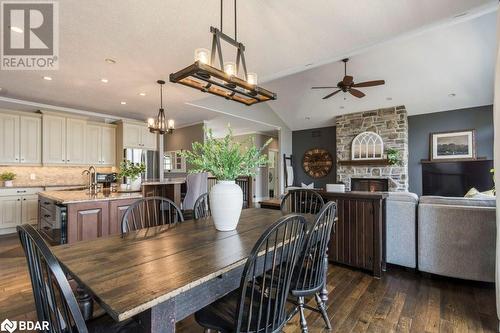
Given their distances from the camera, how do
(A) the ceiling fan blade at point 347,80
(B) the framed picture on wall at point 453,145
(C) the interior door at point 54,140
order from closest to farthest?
(A) the ceiling fan blade at point 347,80 < (C) the interior door at point 54,140 < (B) the framed picture on wall at point 453,145

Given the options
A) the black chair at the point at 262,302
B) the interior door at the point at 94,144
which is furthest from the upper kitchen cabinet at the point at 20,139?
the black chair at the point at 262,302

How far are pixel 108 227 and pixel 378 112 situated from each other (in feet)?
22.7

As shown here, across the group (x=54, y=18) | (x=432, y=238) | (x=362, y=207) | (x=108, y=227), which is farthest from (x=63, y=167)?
(x=432, y=238)

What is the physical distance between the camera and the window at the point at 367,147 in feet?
21.9

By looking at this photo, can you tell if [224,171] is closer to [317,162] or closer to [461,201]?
[461,201]

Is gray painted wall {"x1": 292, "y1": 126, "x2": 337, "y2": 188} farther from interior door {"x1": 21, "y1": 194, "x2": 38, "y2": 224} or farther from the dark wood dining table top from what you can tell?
interior door {"x1": 21, "y1": 194, "x2": 38, "y2": 224}

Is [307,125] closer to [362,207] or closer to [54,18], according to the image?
[362,207]

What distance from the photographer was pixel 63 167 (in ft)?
17.7

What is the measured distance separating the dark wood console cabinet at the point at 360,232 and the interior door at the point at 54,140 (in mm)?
5379

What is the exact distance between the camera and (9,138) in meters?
4.56

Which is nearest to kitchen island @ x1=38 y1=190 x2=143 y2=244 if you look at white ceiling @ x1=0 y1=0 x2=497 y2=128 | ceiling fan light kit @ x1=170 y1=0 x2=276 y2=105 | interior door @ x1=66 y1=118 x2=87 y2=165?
white ceiling @ x1=0 y1=0 x2=497 y2=128

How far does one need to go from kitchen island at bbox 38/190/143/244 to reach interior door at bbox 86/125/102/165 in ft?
8.58

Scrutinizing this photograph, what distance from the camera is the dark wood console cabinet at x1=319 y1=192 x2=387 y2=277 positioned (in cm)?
276

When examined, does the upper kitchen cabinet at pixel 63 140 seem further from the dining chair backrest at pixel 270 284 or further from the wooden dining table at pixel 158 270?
the dining chair backrest at pixel 270 284
